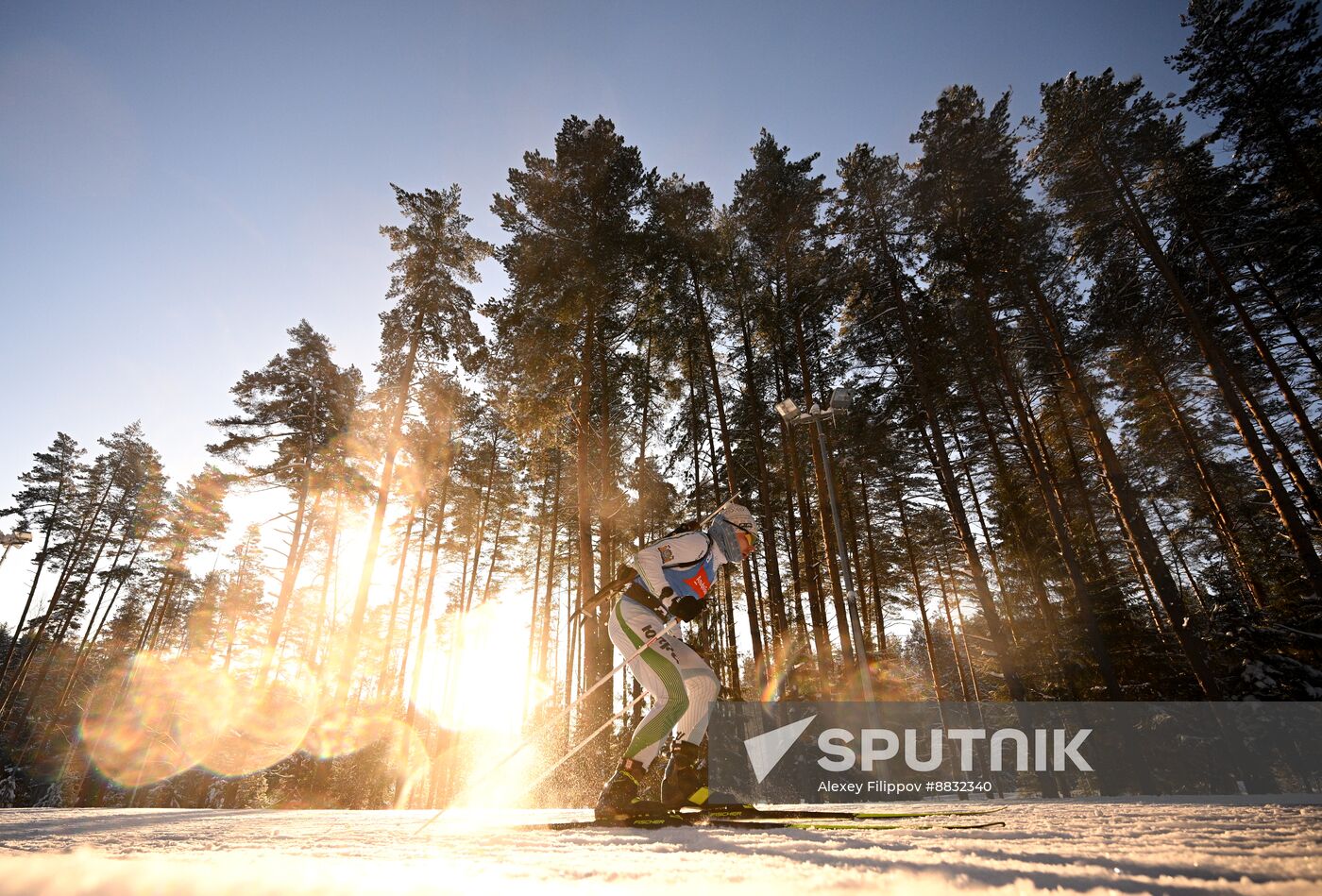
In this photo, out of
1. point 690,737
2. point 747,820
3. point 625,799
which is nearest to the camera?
point 747,820

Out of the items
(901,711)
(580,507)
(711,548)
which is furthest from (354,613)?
(901,711)

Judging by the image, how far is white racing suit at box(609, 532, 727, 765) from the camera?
12.1 ft

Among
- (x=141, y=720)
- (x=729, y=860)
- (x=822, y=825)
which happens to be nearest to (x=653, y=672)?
(x=822, y=825)

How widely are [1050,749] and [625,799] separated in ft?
54.3

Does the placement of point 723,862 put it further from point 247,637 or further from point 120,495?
point 120,495

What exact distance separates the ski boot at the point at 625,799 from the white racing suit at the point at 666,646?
0.26 ft

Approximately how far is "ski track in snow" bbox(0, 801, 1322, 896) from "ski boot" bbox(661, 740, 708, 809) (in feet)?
3.06

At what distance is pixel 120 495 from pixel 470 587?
1930 centimetres

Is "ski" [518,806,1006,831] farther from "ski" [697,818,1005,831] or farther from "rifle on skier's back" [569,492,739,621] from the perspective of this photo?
"rifle on skier's back" [569,492,739,621]

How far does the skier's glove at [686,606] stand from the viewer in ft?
12.9

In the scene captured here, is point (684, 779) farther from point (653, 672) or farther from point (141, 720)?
point (141, 720)

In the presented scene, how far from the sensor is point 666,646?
12.6 ft

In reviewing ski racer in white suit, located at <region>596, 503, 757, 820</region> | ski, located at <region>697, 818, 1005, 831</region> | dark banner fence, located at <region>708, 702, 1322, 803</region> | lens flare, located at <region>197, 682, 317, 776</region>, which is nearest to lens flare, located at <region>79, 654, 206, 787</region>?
lens flare, located at <region>197, 682, 317, 776</region>

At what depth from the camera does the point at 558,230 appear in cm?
1370
